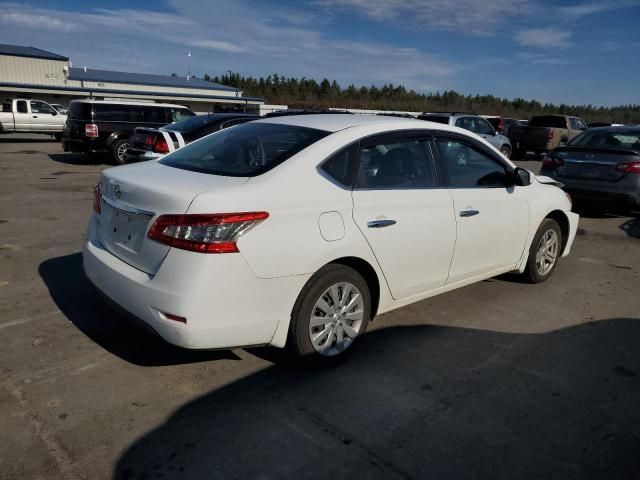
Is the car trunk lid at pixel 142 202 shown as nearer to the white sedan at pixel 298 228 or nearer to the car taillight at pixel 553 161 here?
the white sedan at pixel 298 228

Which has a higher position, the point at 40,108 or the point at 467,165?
the point at 467,165

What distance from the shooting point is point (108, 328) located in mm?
3916

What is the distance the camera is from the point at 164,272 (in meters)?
2.87

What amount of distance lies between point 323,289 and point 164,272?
0.95 meters

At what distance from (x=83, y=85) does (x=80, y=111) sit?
32297mm

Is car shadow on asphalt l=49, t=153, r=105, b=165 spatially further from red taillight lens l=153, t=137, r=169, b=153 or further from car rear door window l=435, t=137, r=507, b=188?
car rear door window l=435, t=137, r=507, b=188

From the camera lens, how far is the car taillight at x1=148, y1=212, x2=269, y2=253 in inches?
109

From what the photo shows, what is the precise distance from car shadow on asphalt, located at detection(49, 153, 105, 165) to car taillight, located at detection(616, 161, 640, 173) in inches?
517

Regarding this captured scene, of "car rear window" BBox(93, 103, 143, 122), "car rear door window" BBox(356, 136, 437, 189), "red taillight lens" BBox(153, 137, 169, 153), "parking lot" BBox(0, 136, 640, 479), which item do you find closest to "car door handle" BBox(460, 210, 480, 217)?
"car rear door window" BBox(356, 136, 437, 189)

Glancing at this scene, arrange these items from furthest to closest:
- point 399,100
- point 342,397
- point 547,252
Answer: point 399,100
point 547,252
point 342,397

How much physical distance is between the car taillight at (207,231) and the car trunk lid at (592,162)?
741cm

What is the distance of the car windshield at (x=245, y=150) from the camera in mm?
3344

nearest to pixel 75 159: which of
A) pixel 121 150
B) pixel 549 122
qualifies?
pixel 121 150

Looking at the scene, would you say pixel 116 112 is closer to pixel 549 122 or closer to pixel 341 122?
pixel 341 122
